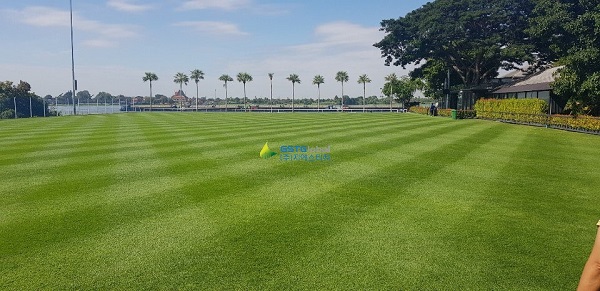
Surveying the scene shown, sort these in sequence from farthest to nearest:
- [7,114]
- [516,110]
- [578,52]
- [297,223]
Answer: [7,114]
[516,110]
[578,52]
[297,223]

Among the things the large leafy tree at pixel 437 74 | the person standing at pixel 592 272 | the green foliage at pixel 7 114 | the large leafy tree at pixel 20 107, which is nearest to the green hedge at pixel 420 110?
the large leafy tree at pixel 437 74

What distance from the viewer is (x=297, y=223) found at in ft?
23.7

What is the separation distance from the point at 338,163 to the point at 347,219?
6.14 metres

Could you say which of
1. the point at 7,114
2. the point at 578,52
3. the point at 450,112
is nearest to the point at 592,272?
the point at 578,52

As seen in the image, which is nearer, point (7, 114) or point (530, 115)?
point (530, 115)

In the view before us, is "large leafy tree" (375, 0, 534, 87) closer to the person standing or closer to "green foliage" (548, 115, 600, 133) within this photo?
"green foliage" (548, 115, 600, 133)

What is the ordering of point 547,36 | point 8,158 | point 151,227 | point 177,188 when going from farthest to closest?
point 547,36, point 8,158, point 177,188, point 151,227

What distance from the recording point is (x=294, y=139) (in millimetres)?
21266

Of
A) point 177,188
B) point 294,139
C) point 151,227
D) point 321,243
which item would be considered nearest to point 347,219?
point 321,243

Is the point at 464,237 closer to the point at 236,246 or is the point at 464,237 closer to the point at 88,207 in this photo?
the point at 236,246

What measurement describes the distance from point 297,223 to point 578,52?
33.7 meters

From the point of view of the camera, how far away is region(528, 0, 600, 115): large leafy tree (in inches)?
1168

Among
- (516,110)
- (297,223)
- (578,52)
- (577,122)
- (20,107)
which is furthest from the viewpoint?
(20,107)

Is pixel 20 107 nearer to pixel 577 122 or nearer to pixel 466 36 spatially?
pixel 466 36
